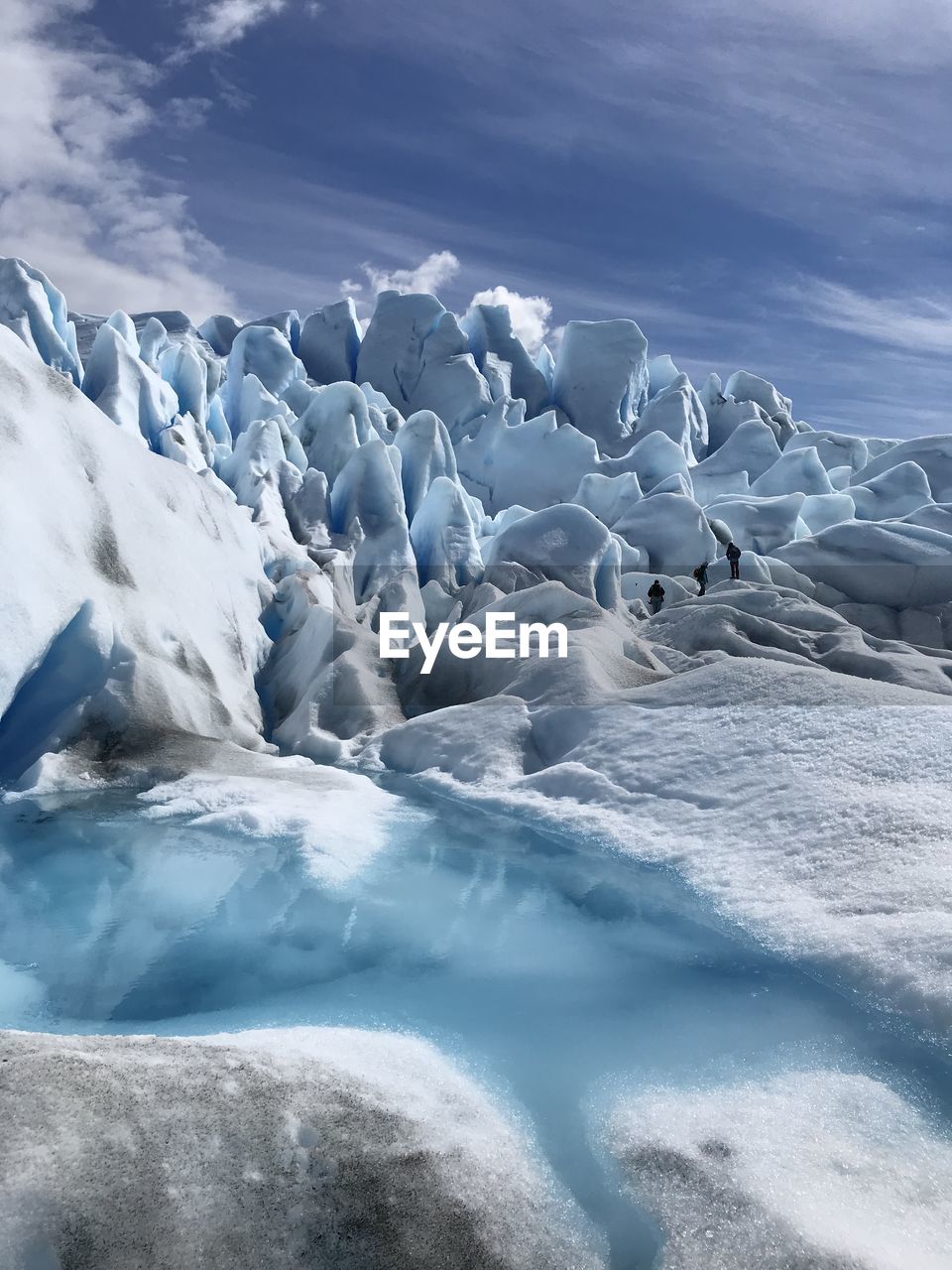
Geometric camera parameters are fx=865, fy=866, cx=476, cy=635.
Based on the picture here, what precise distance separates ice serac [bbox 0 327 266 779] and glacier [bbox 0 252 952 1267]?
3 centimetres

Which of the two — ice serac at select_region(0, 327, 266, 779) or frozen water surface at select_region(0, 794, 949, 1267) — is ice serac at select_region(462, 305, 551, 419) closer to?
ice serac at select_region(0, 327, 266, 779)

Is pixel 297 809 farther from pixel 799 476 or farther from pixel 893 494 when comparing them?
pixel 799 476

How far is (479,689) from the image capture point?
11.0m

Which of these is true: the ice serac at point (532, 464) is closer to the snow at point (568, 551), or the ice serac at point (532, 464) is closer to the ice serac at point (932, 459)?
the ice serac at point (932, 459)

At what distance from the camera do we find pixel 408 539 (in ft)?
54.5

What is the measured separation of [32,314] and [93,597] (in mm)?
16114

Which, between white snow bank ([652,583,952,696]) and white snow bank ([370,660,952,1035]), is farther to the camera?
white snow bank ([652,583,952,696])

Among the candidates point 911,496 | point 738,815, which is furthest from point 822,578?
point 738,815

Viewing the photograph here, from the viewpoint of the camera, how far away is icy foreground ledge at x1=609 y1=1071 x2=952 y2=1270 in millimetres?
2619

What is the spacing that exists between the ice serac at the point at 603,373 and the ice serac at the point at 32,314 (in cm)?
1764

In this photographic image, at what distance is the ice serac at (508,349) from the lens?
33094 millimetres

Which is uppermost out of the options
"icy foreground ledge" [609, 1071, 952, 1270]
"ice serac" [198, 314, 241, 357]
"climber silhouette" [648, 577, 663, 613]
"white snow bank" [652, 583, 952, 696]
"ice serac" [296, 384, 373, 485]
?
"ice serac" [198, 314, 241, 357]

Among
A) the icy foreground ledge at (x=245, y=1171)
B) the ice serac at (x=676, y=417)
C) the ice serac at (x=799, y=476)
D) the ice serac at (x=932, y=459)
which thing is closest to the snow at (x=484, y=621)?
the ice serac at (x=932, y=459)

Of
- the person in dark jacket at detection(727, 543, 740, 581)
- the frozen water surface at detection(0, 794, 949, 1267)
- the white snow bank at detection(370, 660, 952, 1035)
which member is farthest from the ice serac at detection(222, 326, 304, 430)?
the frozen water surface at detection(0, 794, 949, 1267)
